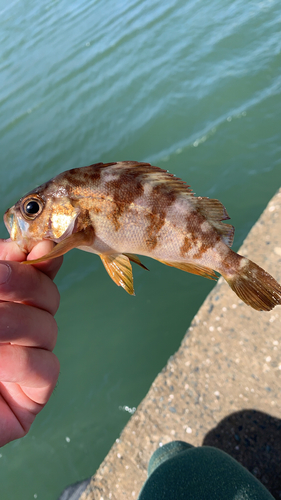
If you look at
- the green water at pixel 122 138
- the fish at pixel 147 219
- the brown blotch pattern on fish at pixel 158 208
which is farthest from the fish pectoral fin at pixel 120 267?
the green water at pixel 122 138

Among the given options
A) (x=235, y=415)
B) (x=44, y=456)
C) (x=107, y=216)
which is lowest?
(x=44, y=456)

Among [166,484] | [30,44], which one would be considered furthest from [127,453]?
[30,44]

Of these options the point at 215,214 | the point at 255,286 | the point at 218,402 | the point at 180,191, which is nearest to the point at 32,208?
the point at 180,191

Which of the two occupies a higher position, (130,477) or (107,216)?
(107,216)

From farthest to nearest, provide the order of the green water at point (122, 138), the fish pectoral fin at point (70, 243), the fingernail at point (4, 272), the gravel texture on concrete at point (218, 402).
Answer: the green water at point (122, 138) → the gravel texture on concrete at point (218, 402) → the fingernail at point (4, 272) → the fish pectoral fin at point (70, 243)

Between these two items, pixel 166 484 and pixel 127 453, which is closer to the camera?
pixel 166 484

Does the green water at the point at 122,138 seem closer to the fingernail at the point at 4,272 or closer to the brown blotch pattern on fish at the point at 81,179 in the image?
the fingernail at the point at 4,272

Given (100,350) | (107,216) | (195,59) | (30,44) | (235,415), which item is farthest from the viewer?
(30,44)

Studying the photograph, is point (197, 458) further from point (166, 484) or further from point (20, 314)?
point (20, 314)
